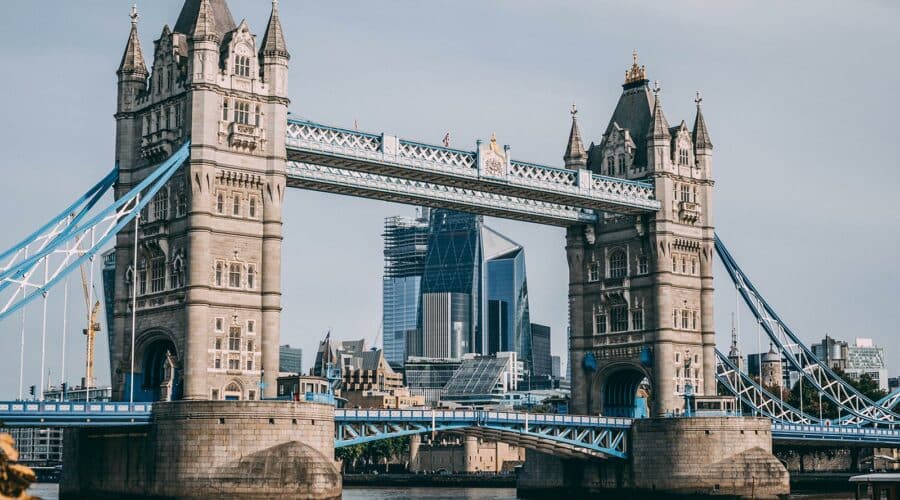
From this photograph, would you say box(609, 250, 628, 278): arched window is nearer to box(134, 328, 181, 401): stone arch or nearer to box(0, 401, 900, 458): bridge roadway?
box(0, 401, 900, 458): bridge roadway

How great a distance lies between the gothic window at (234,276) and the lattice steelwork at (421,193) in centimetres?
737

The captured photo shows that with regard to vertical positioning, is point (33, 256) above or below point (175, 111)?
below

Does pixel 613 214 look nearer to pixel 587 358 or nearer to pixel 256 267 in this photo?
pixel 587 358

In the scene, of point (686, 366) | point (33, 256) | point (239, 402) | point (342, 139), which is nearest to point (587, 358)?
point (686, 366)

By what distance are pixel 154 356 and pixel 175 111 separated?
15673 mm

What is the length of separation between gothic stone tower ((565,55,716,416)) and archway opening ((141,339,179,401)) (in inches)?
1453

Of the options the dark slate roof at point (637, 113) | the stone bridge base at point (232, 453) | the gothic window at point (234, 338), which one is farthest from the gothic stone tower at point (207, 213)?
the dark slate roof at point (637, 113)

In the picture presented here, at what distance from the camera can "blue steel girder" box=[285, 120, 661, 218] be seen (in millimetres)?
87438

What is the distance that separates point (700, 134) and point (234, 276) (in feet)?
147

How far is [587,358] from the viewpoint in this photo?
11025 cm

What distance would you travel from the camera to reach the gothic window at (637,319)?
10694 centimetres

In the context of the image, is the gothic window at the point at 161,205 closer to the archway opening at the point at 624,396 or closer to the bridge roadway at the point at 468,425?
the bridge roadway at the point at 468,425

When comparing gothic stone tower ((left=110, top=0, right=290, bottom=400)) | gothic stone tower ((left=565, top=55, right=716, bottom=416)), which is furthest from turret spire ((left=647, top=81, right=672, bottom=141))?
gothic stone tower ((left=110, top=0, right=290, bottom=400))

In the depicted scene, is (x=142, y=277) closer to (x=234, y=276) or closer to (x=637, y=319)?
(x=234, y=276)
